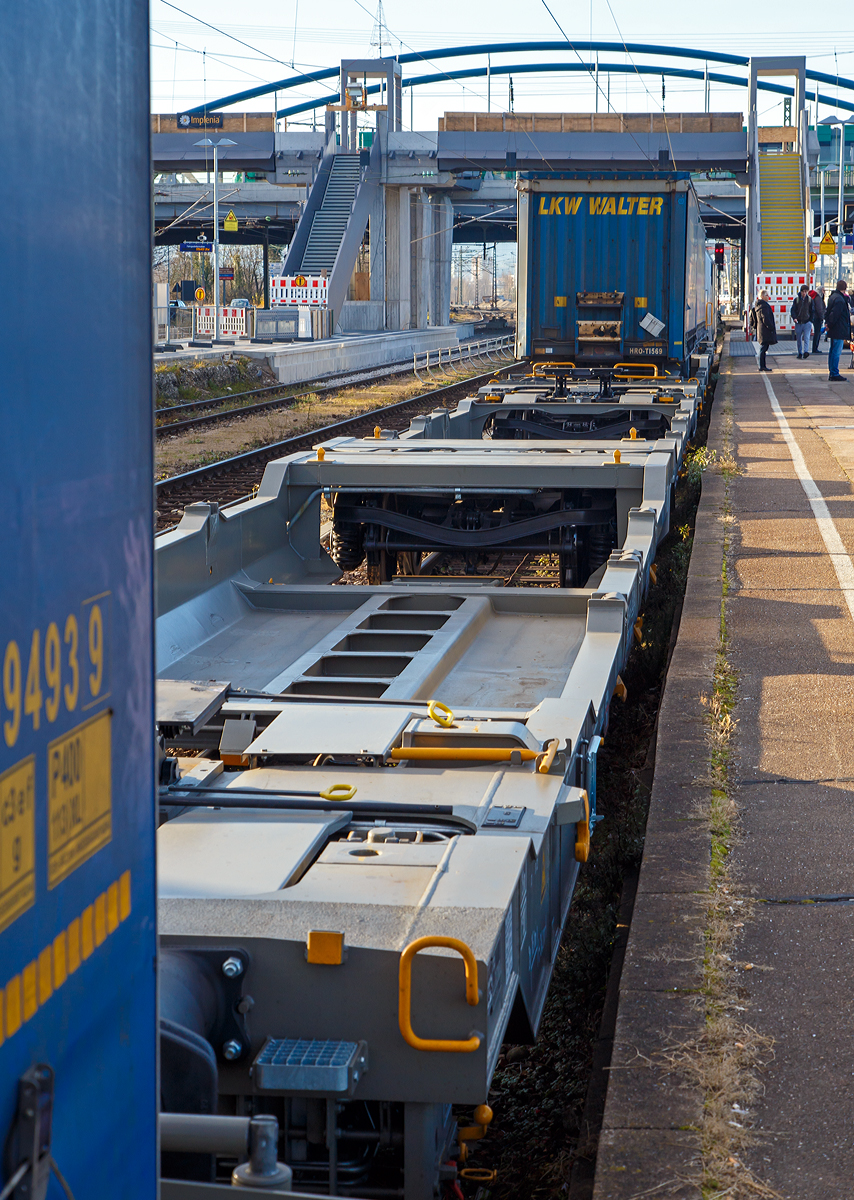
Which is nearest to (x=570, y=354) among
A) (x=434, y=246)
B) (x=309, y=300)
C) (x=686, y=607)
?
(x=686, y=607)

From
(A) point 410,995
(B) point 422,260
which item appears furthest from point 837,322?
(B) point 422,260

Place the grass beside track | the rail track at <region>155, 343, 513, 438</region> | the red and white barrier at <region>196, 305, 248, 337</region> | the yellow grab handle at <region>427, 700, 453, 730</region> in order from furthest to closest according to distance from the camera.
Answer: the red and white barrier at <region>196, 305, 248, 337</region> < the rail track at <region>155, 343, 513, 438</region> < the grass beside track < the yellow grab handle at <region>427, 700, 453, 730</region>

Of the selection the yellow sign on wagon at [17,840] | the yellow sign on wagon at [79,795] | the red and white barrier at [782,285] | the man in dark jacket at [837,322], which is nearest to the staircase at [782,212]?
the red and white barrier at [782,285]

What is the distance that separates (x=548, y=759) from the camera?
3920 millimetres

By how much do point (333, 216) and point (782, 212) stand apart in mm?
18015

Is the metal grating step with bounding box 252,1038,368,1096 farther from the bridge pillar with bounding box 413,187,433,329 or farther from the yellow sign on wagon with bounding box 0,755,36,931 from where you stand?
the bridge pillar with bounding box 413,187,433,329

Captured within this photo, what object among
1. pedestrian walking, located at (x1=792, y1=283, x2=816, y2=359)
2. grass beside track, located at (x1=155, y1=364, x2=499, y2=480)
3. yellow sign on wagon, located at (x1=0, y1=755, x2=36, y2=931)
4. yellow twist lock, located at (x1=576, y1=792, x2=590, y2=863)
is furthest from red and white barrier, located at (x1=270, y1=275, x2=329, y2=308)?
yellow sign on wagon, located at (x1=0, y1=755, x2=36, y2=931)

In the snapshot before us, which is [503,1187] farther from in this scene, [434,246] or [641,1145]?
[434,246]

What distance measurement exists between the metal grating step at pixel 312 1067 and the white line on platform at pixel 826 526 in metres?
5.91

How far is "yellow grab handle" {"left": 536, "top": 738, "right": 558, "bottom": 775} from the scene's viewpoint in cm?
391

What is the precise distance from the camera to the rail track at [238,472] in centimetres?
1487

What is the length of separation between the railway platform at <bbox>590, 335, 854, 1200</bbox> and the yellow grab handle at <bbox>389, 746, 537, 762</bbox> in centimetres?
66

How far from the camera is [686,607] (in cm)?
823

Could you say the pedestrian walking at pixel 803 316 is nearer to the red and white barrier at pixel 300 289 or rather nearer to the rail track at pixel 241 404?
the rail track at pixel 241 404
